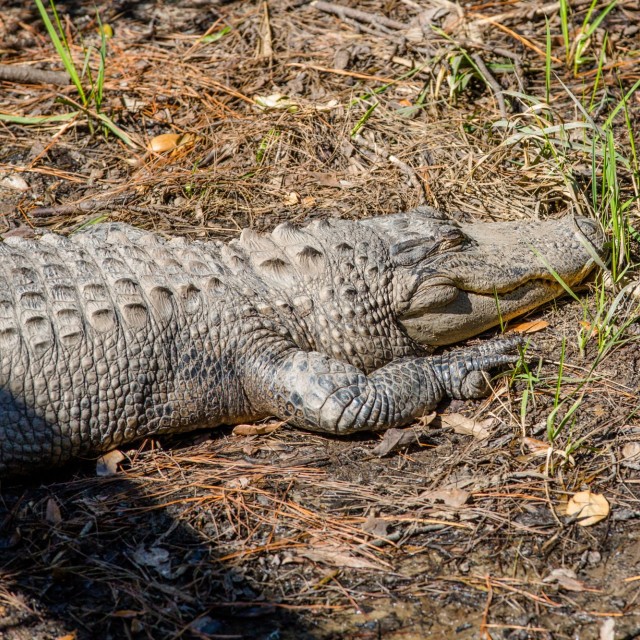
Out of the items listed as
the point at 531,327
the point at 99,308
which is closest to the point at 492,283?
the point at 531,327

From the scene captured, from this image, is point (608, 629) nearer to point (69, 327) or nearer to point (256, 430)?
point (256, 430)

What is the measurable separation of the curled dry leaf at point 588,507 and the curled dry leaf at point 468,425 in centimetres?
50

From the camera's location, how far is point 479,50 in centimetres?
557

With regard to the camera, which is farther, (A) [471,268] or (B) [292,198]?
(B) [292,198]

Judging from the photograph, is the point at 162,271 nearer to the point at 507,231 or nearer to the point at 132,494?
the point at 132,494

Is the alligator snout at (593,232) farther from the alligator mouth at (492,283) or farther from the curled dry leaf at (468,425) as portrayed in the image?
the curled dry leaf at (468,425)

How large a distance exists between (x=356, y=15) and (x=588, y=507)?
441cm

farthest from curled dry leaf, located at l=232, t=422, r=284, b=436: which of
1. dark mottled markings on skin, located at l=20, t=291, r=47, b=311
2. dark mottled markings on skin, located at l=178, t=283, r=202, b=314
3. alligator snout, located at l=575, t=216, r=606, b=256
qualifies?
Result: alligator snout, located at l=575, t=216, r=606, b=256

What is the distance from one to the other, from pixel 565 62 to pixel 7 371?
425cm

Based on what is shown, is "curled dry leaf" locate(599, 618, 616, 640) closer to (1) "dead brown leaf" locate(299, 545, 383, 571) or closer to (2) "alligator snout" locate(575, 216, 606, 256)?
(1) "dead brown leaf" locate(299, 545, 383, 571)

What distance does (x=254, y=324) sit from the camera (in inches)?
144

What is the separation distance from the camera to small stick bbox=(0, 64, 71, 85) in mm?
5879

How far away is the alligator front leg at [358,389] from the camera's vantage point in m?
3.52

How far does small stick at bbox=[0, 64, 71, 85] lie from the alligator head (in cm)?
291
